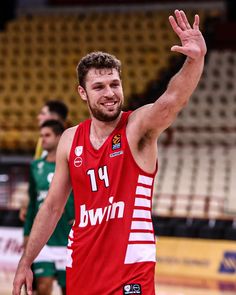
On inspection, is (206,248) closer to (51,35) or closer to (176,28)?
(176,28)

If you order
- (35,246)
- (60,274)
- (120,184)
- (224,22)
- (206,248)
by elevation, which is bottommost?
(206,248)

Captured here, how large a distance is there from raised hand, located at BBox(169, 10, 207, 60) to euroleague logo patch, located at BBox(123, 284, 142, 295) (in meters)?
1.15

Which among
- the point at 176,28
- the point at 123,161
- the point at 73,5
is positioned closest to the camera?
the point at 176,28

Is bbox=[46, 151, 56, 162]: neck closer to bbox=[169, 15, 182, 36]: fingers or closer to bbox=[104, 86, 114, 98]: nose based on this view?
bbox=[104, 86, 114, 98]: nose

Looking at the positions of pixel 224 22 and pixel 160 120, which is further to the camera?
pixel 224 22

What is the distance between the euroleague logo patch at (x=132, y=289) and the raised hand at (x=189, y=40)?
45.2 inches

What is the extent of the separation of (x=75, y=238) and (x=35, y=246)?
0.84 feet

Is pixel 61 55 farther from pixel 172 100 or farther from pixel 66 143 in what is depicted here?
pixel 172 100

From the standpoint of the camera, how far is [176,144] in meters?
16.1

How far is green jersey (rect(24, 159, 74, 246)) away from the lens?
6.38 m

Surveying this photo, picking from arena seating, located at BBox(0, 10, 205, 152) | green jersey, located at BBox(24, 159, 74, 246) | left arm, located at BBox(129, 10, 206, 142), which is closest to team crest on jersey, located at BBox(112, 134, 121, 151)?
left arm, located at BBox(129, 10, 206, 142)

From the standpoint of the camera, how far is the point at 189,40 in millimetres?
3459

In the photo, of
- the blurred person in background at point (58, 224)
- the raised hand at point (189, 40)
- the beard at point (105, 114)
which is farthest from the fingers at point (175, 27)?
the blurred person in background at point (58, 224)

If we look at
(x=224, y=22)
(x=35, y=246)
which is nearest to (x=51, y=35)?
(x=224, y=22)
